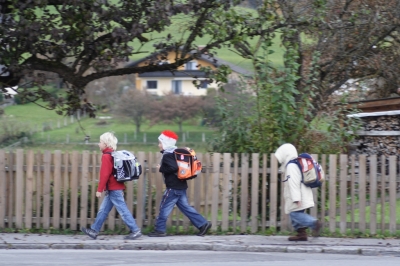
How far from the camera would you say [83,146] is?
48.7m

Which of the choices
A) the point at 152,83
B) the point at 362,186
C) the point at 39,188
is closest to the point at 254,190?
the point at 362,186

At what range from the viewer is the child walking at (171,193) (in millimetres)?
10102

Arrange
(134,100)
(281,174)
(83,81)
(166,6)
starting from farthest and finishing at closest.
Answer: (134,100) → (83,81) → (166,6) → (281,174)

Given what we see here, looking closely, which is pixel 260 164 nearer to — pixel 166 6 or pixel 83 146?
pixel 166 6

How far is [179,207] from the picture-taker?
1040cm

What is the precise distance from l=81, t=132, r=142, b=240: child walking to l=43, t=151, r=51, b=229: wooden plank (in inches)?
35.0

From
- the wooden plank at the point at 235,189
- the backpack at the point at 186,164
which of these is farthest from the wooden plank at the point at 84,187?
the wooden plank at the point at 235,189

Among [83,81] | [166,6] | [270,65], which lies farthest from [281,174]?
[83,81]

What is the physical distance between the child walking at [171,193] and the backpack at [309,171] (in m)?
1.81

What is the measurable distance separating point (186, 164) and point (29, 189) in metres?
2.77

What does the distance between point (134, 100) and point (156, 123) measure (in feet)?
10.1

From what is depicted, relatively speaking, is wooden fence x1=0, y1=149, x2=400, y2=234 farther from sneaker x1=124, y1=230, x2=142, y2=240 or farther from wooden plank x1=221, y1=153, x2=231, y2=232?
sneaker x1=124, y1=230, x2=142, y2=240

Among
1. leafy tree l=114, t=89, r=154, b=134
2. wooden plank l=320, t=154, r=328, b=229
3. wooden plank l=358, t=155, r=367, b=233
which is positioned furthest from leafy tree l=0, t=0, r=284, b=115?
leafy tree l=114, t=89, r=154, b=134

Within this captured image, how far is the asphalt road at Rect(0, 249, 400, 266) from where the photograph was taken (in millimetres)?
8820
